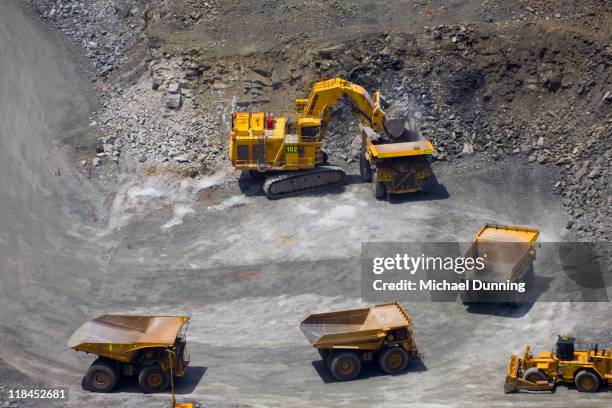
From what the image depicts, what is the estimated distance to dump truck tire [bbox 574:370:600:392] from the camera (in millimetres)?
24734

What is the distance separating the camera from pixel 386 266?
3219 cm

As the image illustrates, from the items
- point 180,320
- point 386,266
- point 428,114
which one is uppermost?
point 428,114

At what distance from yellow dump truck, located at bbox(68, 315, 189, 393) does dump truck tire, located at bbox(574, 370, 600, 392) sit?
10.2 m

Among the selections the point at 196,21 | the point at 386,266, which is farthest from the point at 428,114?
the point at 196,21

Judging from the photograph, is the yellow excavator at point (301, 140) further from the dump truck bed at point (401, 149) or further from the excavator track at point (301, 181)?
the dump truck bed at point (401, 149)

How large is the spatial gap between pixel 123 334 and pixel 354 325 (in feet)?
20.6

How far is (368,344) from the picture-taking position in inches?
1033

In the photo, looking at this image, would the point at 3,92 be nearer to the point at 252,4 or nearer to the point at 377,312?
the point at 252,4

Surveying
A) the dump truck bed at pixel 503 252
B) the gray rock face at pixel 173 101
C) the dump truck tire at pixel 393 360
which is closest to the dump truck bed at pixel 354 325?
the dump truck tire at pixel 393 360

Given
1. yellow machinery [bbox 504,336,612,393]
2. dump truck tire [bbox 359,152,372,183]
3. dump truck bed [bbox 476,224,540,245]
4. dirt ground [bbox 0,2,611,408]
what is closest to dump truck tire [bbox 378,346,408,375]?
dirt ground [bbox 0,2,611,408]

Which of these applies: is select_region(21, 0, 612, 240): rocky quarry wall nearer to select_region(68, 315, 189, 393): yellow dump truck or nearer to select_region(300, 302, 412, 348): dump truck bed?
select_region(300, 302, 412, 348): dump truck bed

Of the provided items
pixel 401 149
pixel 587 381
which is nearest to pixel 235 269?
pixel 401 149

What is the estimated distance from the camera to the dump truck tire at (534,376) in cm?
2512

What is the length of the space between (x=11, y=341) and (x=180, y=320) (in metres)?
5.22
